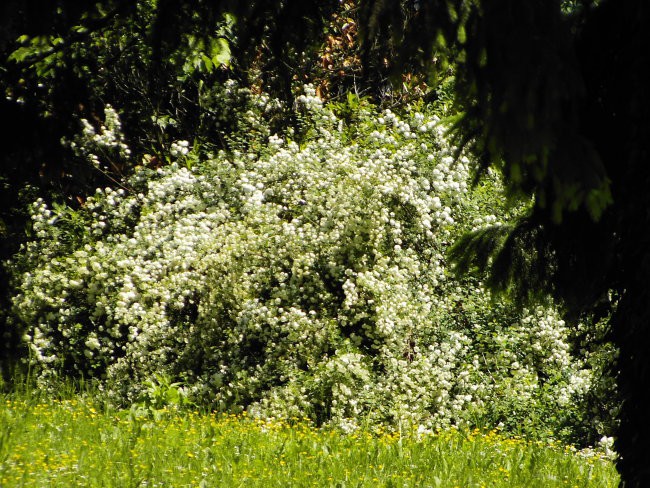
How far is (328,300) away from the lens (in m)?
7.21

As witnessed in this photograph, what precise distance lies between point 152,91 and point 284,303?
4431 mm

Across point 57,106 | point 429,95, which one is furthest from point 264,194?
point 429,95

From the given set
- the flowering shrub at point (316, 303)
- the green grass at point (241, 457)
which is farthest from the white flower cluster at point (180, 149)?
the green grass at point (241, 457)

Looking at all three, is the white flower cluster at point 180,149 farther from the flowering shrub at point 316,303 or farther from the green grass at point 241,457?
the green grass at point 241,457

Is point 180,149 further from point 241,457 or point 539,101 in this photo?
point 539,101

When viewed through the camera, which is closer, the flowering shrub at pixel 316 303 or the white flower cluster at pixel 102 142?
the flowering shrub at pixel 316 303

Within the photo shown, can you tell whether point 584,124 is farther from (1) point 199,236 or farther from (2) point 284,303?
(1) point 199,236

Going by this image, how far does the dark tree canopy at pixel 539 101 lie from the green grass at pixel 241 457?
1531 mm

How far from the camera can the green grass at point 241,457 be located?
4.25 metres

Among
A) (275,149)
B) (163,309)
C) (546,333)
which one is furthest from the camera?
(275,149)

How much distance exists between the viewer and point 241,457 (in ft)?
15.6

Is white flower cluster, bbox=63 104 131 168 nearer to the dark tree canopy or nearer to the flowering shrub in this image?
the flowering shrub

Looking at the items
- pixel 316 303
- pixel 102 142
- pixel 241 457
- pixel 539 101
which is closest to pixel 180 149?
pixel 102 142

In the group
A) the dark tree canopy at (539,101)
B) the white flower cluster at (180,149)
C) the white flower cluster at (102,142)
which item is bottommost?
the dark tree canopy at (539,101)
